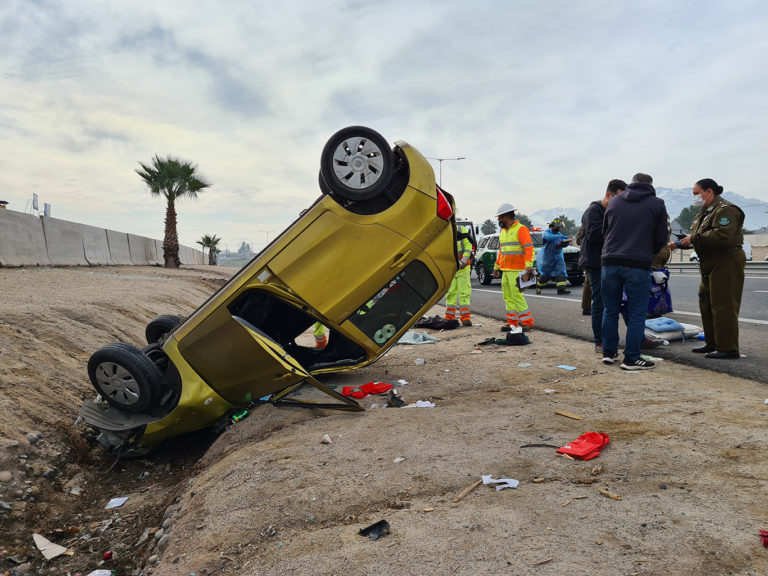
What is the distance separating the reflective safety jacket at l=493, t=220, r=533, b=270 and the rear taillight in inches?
129

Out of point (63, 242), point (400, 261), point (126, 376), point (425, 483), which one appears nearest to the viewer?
point (425, 483)

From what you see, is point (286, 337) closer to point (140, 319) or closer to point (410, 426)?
point (410, 426)

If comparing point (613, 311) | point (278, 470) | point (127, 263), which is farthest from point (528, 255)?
point (127, 263)

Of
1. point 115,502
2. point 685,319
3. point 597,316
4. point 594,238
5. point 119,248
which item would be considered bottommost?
point 115,502

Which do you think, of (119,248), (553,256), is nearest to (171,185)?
(119,248)

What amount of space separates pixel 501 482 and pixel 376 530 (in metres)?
0.73

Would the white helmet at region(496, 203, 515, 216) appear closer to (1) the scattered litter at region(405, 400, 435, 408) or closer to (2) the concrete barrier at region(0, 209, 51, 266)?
(1) the scattered litter at region(405, 400, 435, 408)

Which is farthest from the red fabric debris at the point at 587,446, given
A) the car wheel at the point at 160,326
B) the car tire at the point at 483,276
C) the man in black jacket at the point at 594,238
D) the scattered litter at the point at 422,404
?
the car tire at the point at 483,276

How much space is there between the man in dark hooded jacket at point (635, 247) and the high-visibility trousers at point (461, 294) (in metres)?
3.50

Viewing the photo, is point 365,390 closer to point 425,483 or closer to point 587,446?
point 425,483

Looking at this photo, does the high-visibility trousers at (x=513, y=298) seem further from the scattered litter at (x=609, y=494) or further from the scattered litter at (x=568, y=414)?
the scattered litter at (x=609, y=494)

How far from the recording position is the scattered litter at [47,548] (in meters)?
2.84

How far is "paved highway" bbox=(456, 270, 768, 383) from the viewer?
497 centimetres

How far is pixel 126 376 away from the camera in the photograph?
3.84m
